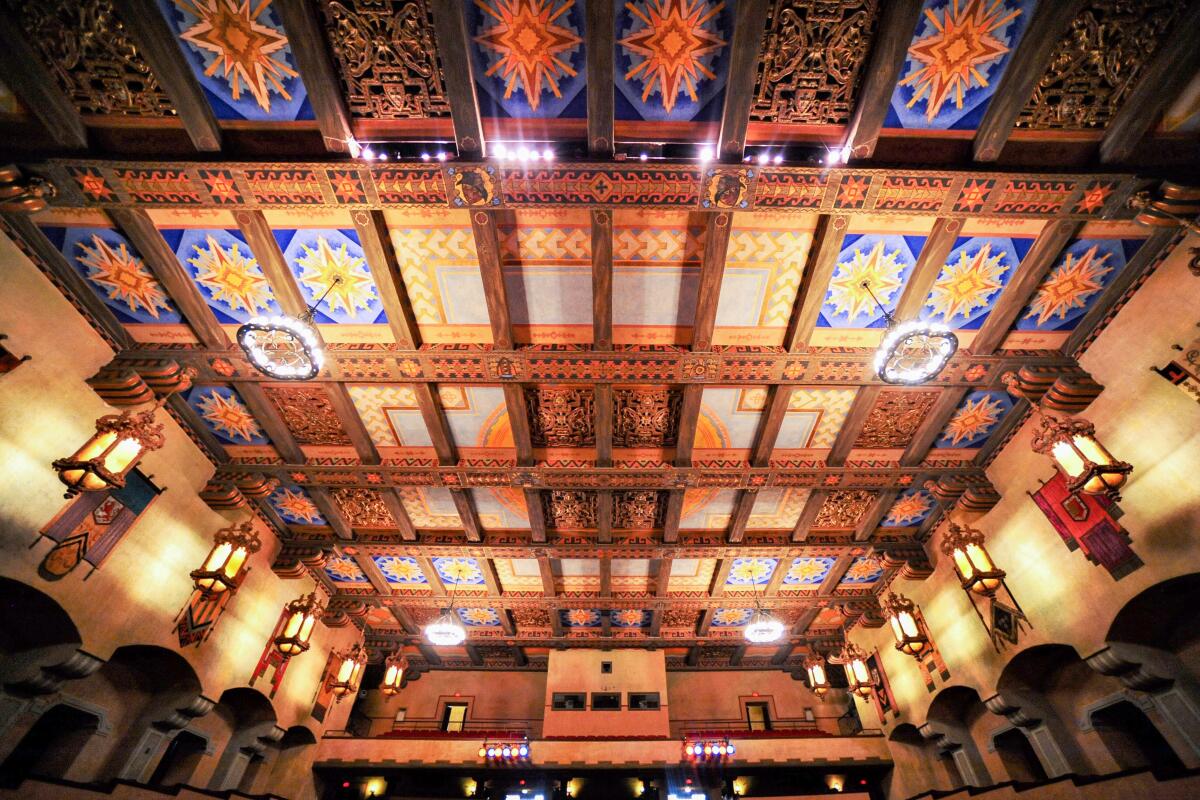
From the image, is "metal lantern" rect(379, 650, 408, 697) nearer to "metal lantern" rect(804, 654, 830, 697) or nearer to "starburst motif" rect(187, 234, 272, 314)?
"starburst motif" rect(187, 234, 272, 314)

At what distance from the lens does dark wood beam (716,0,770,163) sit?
369 cm

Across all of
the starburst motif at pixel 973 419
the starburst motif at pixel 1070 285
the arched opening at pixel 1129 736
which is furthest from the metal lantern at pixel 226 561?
the arched opening at pixel 1129 736

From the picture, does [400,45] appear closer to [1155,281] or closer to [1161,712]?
[1155,281]

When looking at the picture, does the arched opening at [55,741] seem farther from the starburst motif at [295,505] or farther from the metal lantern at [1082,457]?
the metal lantern at [1082,457]

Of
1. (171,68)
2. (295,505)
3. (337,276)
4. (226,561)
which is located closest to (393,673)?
(295,505)

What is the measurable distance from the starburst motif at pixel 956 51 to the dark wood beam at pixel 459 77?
12.6ft

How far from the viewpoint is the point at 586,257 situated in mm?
5191

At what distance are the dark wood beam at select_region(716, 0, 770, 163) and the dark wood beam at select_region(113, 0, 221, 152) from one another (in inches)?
184

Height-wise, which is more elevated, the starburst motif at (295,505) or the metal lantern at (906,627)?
the starburst motif at (295,505)

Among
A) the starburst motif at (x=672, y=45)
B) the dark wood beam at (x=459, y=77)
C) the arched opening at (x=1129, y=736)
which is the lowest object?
the arched opening at (x=1129, y=736)

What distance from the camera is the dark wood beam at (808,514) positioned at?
802 cm

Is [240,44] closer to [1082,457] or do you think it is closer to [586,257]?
[586,257]

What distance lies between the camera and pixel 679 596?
11008 mm

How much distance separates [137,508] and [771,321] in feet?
29.4
